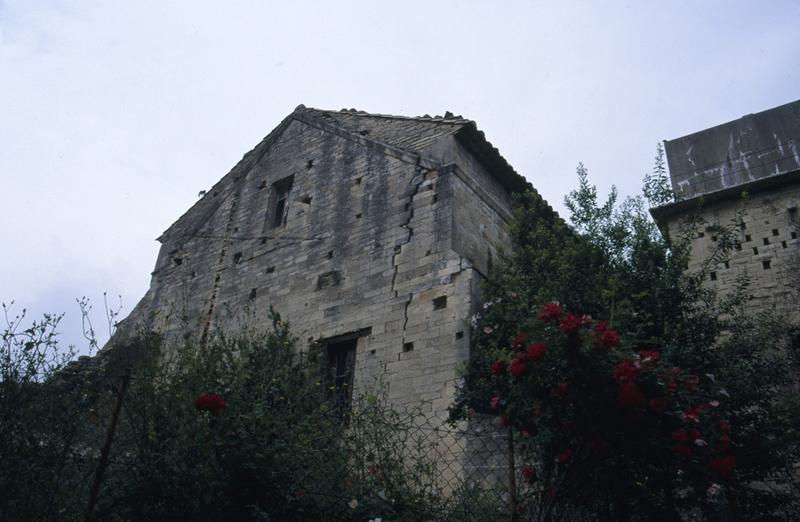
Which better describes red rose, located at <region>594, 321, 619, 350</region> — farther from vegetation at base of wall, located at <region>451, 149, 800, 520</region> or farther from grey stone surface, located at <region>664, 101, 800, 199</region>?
grey stone surface, located at <region>664, 101, 800, 199</region>

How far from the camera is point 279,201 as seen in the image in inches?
459

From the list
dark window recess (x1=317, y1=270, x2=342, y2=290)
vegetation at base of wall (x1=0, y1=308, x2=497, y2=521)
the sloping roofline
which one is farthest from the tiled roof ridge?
vegetation at base of wall (x1=0, y1=308, x2=497, y2=521)

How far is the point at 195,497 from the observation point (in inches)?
157

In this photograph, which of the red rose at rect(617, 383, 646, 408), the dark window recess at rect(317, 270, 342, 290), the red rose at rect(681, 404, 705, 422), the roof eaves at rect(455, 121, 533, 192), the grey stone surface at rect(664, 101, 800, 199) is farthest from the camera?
the grey stone surface at rect(664, 101, 800, 199)

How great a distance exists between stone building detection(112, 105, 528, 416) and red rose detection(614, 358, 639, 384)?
376 cm

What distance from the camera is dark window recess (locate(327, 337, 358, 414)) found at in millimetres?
8297

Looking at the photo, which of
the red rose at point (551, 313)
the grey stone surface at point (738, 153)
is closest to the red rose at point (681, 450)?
the red rose at point (551, 313)

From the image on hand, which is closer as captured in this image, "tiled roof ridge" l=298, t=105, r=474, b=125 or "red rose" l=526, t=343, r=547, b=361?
"red rose" l=526, t=343, r=547, b=361

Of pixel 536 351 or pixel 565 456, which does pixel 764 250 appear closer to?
pixel 565 456

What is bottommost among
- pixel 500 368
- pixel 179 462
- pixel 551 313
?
pixel 179 462

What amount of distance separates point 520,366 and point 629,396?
64 cm

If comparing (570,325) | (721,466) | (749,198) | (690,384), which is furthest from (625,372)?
(749,198)

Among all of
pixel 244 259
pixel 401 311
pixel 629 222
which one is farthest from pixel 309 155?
pixel 629 222

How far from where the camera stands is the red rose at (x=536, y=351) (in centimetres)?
357
